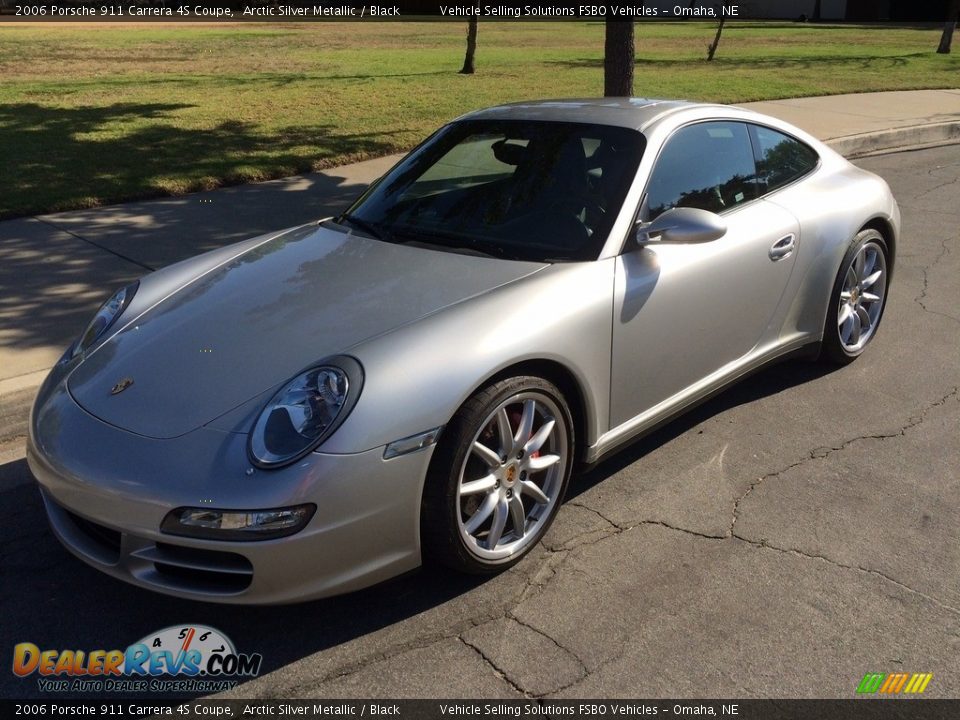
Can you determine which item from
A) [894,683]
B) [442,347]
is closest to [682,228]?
[442,347]

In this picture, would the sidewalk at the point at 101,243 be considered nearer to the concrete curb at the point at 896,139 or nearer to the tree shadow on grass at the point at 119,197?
the tree shadow on grass at the point at 119,197

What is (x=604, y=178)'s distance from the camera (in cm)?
400

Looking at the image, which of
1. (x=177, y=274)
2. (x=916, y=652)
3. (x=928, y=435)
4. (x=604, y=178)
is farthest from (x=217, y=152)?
(x=916, y=652)

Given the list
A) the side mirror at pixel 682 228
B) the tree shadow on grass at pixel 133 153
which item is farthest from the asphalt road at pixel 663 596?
the tree shadow on grass at pixel 133 153

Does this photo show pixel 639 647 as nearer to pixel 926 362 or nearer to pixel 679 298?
pixel 679 298

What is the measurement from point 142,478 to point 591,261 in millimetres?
1773

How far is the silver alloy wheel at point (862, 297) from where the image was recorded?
5.12 metres

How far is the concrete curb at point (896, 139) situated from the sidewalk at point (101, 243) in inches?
4.6

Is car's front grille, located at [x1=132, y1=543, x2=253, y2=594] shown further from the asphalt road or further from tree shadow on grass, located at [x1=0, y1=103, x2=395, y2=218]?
tree shadow on grass, located at [x1=0, y1=103, x2=395, y2=218]

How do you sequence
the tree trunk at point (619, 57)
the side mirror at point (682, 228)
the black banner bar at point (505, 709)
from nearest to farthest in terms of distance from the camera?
1. the black banner bar at point (505, 709)
2. the side mirror at point (682, 228)
3. the tree trunk at point (619, 57)

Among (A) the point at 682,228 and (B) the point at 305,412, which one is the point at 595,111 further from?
(B) the point at 305,412

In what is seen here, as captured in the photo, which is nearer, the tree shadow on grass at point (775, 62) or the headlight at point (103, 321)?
the headlight at point (103, 321)

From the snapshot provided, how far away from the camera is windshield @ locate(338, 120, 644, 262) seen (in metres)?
3.88

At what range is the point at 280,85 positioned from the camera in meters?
16.8
